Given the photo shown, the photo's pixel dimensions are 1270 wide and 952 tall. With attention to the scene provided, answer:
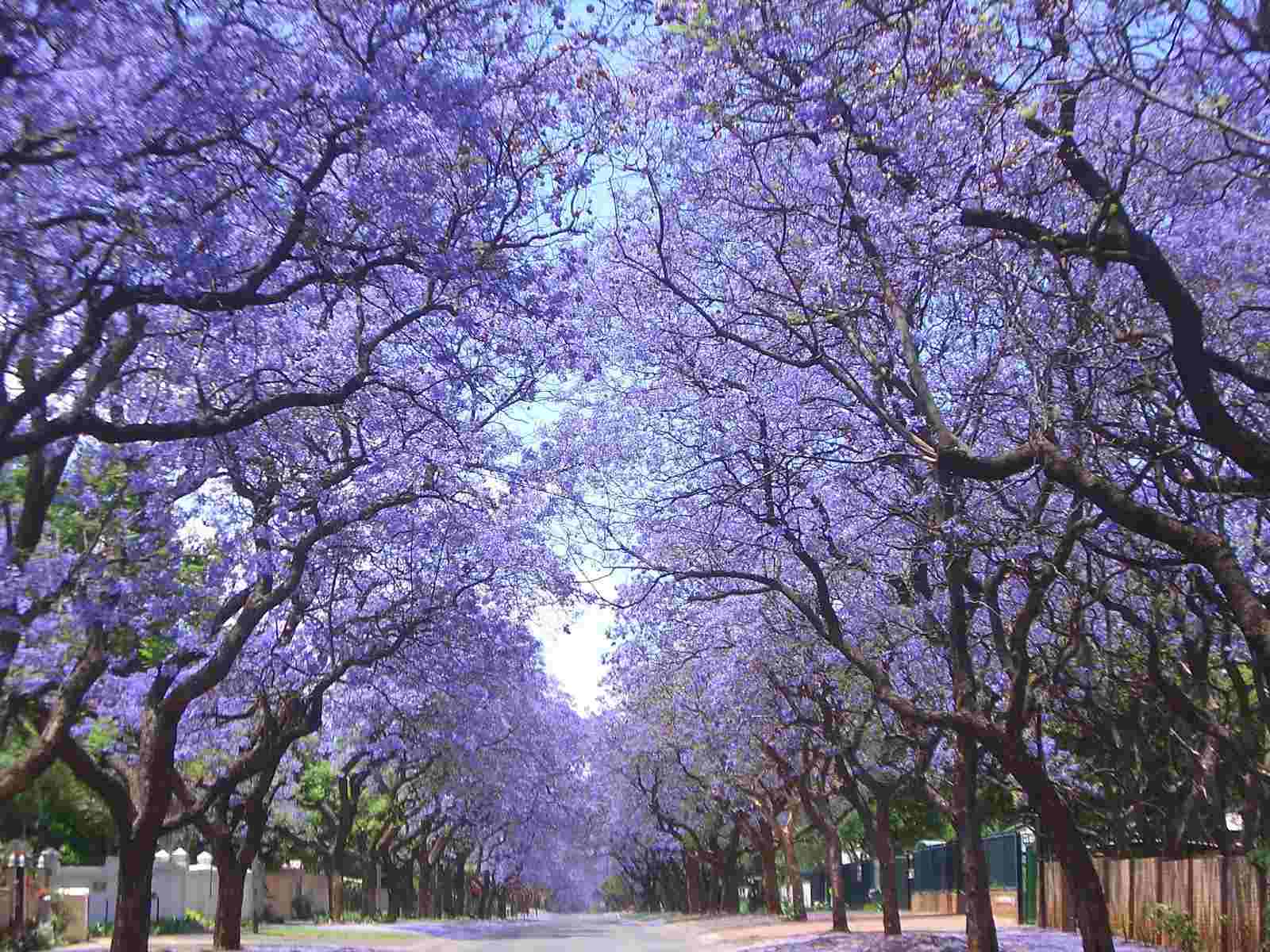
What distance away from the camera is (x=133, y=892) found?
18844 mm

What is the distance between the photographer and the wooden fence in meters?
18.5

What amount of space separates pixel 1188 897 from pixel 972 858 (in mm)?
4469

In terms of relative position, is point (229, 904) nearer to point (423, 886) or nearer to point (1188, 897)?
point (1188, 897)

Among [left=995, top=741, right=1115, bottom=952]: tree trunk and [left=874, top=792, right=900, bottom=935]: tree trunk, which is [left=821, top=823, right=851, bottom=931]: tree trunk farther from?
[left=995, top=741, right=1115, bottom=952]: tree trunk

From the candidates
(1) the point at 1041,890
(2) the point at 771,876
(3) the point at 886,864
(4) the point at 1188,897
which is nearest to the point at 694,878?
(2) the point at 771,876

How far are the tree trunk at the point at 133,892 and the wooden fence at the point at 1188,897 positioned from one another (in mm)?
14342

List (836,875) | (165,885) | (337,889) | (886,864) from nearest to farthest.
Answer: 1. (886,864)
2. (836,875)
3. (165,885)
4. (337,889)

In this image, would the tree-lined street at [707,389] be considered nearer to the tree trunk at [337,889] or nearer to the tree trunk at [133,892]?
the tree trunk at [133,892]

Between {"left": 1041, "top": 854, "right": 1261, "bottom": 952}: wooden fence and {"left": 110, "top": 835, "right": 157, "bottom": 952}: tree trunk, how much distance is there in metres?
14.3

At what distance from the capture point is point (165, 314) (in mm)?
14055

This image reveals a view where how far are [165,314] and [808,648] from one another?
12414 millimetres

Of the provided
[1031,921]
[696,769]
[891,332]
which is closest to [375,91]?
[891,332]

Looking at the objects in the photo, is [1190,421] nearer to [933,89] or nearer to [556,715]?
[933,89]

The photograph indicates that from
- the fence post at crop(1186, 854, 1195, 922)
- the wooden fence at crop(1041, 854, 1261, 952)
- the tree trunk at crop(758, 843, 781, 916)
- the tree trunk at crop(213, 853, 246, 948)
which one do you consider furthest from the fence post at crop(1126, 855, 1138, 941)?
the tree trunk at crop(758, 843, 781, 916)
